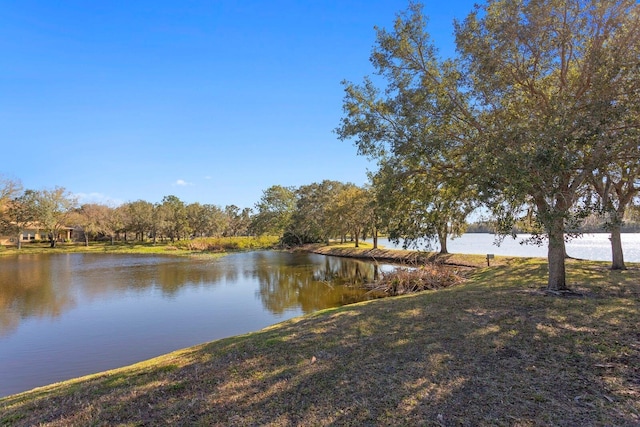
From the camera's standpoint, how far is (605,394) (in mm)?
4211

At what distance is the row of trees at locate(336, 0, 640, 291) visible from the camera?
24.2 ft

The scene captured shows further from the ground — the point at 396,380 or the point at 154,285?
the point at 396,380

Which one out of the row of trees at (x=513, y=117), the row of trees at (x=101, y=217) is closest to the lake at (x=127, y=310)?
the row of trees at (x=513, y=117)

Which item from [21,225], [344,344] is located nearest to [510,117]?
[344,344]

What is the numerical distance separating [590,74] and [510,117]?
5.97 feet

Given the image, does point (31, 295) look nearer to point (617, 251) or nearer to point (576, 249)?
point (617, 251)

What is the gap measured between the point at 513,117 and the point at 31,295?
2259cm

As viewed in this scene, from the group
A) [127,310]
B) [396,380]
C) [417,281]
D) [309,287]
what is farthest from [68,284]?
[396,380]

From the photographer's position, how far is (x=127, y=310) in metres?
15.1

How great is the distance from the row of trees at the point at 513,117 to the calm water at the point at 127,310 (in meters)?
7.38

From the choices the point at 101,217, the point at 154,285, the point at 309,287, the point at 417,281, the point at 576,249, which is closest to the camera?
the point at 417,281

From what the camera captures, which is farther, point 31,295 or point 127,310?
point 31,295

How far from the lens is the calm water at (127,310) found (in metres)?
9.62

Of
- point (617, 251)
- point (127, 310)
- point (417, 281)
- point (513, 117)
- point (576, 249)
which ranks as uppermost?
point (513, 117)
